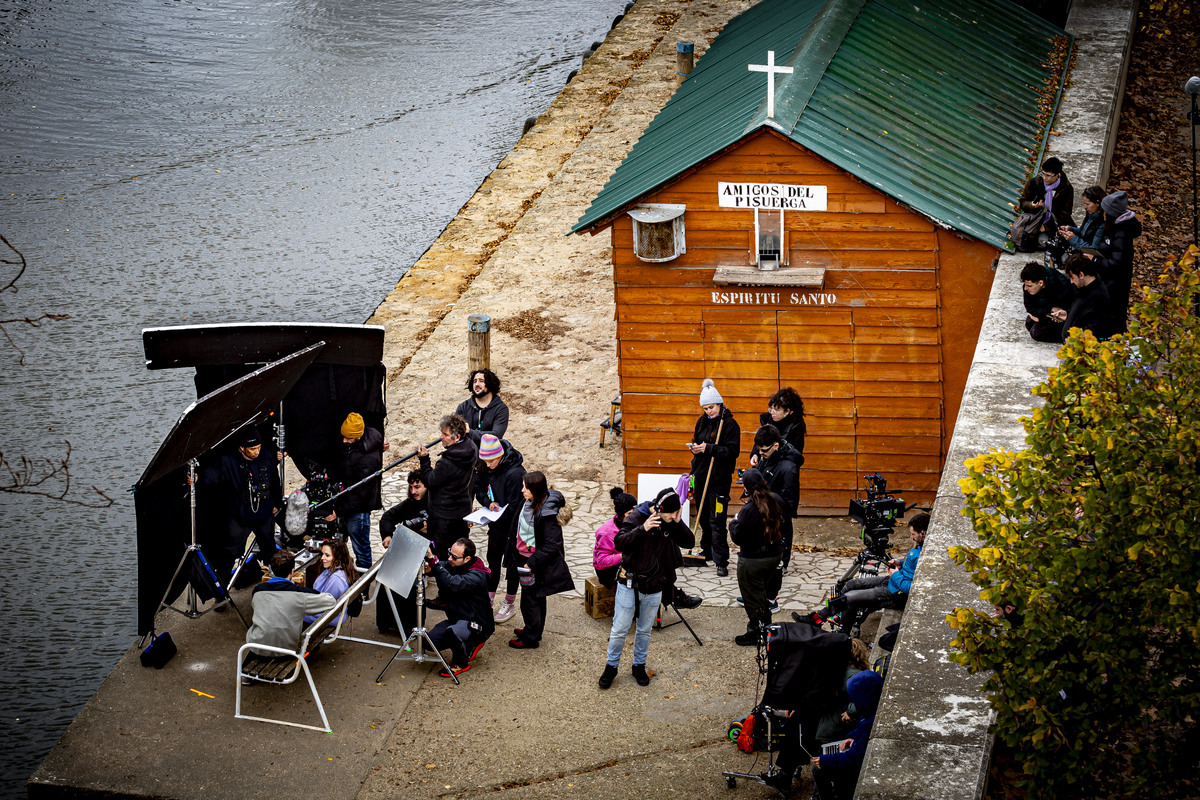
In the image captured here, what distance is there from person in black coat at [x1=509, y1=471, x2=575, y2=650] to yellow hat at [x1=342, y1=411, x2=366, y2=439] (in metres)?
2.15

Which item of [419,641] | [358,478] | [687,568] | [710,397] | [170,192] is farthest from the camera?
[170,192]

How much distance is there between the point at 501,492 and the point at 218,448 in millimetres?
2238

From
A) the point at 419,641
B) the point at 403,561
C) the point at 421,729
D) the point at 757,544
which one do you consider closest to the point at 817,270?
the point at 757,544

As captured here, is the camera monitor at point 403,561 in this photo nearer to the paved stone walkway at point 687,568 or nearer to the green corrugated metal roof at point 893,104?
the paved stone walkway at point 687,568

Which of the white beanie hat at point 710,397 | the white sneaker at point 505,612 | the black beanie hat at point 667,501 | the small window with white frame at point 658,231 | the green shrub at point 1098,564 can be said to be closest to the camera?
the green shrub at point 1098,564

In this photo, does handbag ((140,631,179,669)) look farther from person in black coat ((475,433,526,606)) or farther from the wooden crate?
the wooden crate

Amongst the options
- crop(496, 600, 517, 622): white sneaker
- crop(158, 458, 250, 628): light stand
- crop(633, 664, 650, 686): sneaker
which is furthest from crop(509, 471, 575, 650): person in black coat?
crop(158, 458, 250, 628): light stand

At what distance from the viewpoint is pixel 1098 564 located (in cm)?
548

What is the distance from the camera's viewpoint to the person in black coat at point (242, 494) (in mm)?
9961

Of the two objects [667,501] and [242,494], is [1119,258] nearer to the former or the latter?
[667,501]

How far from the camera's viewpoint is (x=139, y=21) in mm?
30531

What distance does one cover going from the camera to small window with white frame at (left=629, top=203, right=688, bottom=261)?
1170 cm

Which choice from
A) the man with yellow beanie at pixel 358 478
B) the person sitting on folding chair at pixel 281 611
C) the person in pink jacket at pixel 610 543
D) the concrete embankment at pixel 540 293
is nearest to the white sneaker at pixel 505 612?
the person in pink jacket at pixel 610 543

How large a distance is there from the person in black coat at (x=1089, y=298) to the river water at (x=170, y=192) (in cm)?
877
